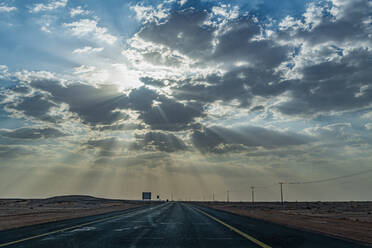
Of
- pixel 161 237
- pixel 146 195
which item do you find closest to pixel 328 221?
pixel 161 237

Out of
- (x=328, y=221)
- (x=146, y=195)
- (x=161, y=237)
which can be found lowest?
(x=328, y=221)

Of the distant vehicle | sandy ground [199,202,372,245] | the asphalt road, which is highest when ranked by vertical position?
the distant vehicle

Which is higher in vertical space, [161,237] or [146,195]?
[146,195]

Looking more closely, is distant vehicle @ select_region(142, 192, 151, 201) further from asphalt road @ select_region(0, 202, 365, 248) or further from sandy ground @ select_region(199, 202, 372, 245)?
asphalt road @ select_region(0, 202, 365, 248)

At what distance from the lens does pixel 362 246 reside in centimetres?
1075

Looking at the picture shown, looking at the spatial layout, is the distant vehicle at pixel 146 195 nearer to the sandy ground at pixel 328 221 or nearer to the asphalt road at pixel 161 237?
the sandy ground at pixel 328 221

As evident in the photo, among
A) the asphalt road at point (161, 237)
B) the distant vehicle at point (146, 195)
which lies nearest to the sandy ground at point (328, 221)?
the asphalt road at point (161, 237)

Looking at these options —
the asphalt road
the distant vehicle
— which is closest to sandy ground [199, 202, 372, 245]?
the asphalt road

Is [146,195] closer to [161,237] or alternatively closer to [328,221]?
[328,221]

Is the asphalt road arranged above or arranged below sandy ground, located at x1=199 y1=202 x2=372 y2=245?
above

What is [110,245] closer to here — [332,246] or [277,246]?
[277,246]

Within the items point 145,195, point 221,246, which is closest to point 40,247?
point 221,246

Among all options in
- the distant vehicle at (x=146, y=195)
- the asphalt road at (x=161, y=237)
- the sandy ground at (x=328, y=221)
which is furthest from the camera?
the distant vehicle at (x=146, y=195)

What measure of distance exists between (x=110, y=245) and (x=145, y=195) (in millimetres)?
172879
